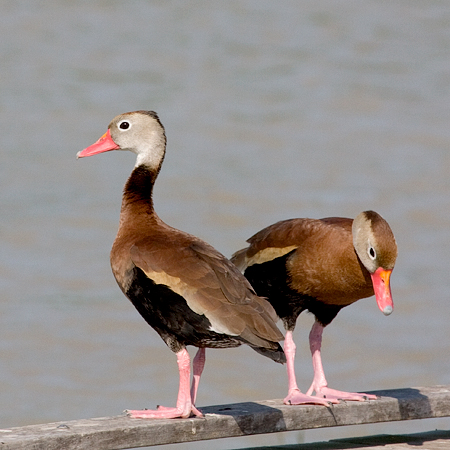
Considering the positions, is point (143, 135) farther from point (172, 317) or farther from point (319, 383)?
point (319, 383)

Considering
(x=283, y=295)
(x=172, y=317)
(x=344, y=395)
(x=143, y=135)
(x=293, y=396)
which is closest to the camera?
(x=172, y=317)

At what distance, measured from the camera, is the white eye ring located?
17.9 feet

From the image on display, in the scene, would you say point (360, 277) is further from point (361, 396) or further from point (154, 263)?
point (154, 263)

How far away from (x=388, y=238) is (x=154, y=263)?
1254 mm

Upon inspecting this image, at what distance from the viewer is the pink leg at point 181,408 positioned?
4.45 m

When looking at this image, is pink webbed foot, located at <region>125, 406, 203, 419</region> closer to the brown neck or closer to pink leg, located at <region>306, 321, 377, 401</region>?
the brown neck

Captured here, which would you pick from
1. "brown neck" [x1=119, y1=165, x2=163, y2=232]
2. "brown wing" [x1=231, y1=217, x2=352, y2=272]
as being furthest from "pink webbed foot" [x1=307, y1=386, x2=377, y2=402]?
"brown neck" [x1=119, y1=165, x2=163, y2=232]

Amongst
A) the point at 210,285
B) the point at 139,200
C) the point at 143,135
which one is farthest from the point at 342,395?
the point at 143,135

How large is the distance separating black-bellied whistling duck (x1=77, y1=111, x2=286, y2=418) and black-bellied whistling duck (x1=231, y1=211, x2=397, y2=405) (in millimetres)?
798

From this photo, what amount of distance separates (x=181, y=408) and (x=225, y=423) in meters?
0.21

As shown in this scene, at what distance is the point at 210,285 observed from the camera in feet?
14.3

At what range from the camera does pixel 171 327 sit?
445cm

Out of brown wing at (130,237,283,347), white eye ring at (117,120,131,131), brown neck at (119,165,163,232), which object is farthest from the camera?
white eye ring at (117,120,131,131)

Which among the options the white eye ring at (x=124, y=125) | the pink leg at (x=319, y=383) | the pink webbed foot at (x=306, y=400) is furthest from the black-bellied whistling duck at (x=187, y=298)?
the pink leg at (x=319, y=383)
